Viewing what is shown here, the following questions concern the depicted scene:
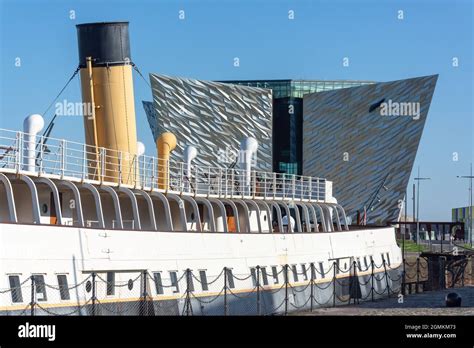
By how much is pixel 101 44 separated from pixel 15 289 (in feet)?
35.9

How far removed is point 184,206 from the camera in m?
27.8

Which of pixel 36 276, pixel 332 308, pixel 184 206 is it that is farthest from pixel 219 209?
pixel 36 276

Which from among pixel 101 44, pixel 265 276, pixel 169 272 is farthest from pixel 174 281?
pixel 101 44

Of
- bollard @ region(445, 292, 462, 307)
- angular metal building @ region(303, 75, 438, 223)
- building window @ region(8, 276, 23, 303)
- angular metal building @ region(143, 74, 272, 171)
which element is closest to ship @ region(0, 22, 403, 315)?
building window @ region(8, 276, 23, 303)

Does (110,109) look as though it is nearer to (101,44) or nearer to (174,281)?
(101,44)

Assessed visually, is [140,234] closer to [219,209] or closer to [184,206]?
[184,206]

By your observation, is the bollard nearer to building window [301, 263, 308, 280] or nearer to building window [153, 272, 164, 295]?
building window [301, 263, 308, 280]

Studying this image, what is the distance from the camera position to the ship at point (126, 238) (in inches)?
766

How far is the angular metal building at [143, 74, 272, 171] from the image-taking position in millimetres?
86125

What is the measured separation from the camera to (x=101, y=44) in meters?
27.8

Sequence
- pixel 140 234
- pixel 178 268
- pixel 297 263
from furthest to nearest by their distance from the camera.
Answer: pixel 297 263
pixel 178 268
pixel 140 234

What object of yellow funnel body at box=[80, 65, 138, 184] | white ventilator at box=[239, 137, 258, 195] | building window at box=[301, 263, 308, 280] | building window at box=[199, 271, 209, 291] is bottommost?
building window at box=[301, 263, 308, 280]

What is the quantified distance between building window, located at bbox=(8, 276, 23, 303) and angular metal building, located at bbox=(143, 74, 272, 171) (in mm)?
67289

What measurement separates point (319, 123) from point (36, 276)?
2894 inches
